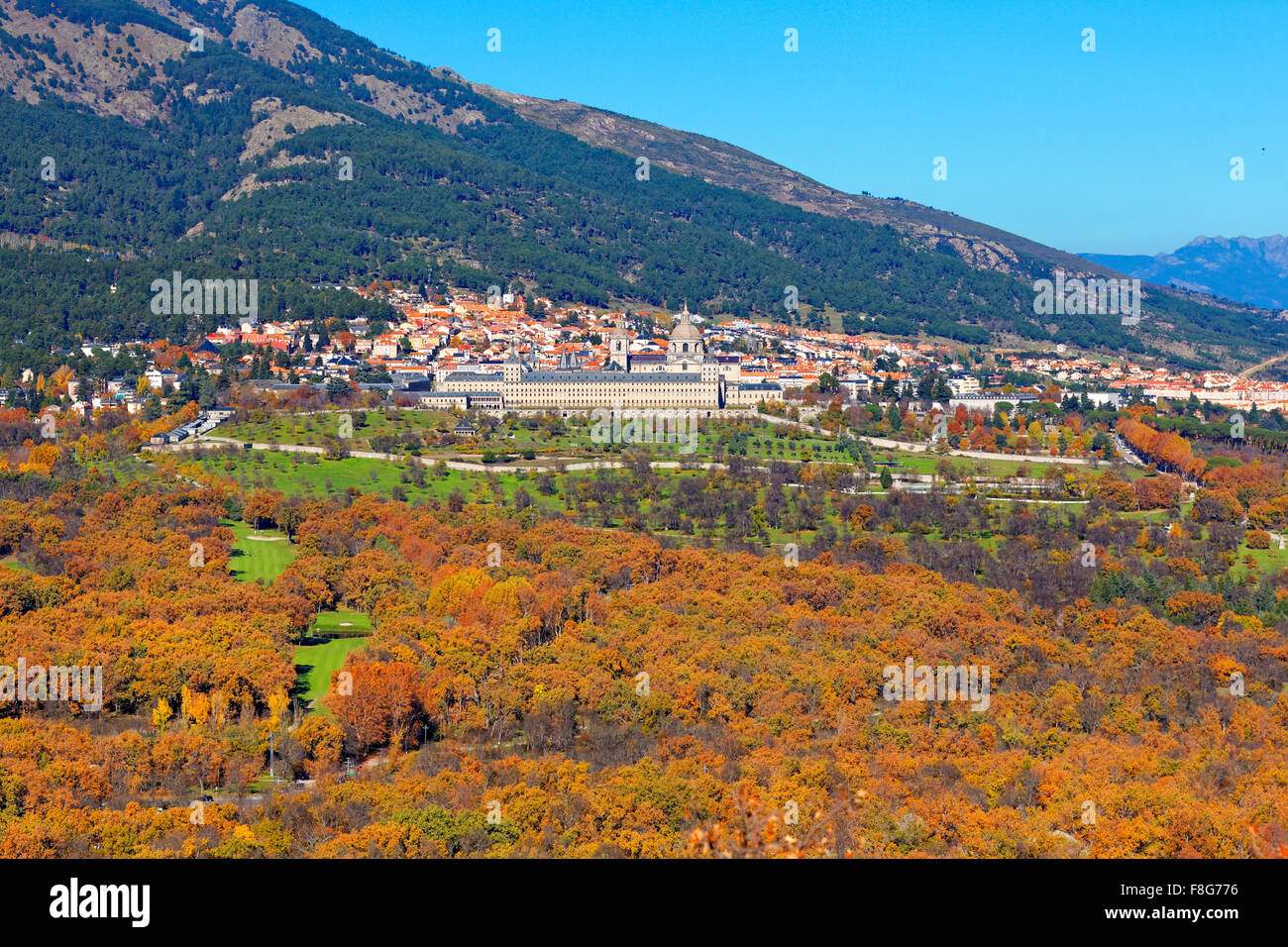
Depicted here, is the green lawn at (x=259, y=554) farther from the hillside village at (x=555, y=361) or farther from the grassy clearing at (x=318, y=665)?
the hillside village at (x=555, y=361)

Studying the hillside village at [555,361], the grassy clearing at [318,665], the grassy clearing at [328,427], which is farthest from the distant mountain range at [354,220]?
the grassy clearing at [318,665]

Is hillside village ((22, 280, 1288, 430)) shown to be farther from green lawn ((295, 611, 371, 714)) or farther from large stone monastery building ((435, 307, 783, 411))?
green lawn ((295, 611, 371, 714))

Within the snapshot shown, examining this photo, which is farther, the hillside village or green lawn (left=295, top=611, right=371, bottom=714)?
the hillside village

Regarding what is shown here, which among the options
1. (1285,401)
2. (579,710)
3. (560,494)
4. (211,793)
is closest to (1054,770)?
(579,710)

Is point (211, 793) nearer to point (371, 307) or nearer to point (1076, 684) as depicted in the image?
point (1076, 684)

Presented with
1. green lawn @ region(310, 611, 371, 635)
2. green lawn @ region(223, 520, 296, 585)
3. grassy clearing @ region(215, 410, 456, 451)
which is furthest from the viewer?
grassy clearing @ region(215, 410, 456, 451)

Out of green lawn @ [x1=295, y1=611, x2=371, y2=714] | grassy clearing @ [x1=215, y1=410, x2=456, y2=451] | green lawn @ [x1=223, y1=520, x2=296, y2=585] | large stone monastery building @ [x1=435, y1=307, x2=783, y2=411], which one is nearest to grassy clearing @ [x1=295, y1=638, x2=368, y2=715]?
green lawn @ [x1=295, y1=611, x2=371, y2=714]

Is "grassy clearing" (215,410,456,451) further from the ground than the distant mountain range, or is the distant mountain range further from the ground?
the distant mountain range

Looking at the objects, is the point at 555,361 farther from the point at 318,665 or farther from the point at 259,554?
the point at 318,665
